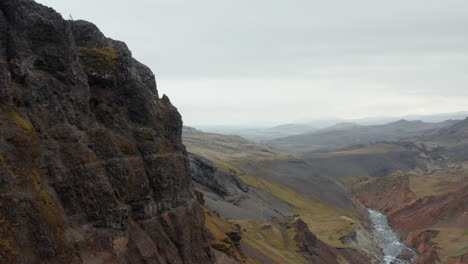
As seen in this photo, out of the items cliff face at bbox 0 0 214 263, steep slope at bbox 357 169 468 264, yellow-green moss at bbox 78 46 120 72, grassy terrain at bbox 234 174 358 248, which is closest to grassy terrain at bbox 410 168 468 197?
steep slope at bbox 357 169 468 264

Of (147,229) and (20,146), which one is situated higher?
(20,146)

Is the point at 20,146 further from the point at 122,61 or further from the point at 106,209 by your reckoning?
the point at 122,61

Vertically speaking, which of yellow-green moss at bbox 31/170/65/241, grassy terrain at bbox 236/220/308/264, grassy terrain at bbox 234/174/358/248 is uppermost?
yellow-green moss at bbox 31/170/65/241

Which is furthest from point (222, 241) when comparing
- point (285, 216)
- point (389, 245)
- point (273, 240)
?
point (389, 245)

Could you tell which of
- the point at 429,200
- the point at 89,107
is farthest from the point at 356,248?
the point at 89,107

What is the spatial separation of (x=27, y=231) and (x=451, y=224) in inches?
5068

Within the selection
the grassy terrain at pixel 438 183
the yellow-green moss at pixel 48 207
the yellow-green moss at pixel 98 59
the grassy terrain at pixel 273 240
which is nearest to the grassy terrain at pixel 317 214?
the grassy terrain at pixel 273 240

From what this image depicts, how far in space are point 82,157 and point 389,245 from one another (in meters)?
111

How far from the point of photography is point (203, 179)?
119 m

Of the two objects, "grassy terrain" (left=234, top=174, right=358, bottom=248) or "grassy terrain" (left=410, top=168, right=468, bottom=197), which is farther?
"grassy terrain" (left=410, top=168, right=468, bottom=197)

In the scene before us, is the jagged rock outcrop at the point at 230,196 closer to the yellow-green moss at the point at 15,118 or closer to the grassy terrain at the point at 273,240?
the grassy terrain at the point at 273,240

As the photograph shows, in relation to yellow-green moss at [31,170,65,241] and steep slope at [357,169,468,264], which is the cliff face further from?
steep slope at [357,169,468,264]

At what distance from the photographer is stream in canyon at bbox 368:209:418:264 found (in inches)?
4043

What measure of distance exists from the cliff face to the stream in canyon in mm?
77319
